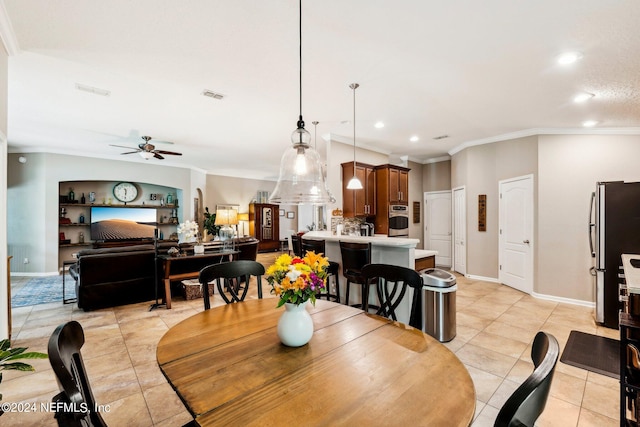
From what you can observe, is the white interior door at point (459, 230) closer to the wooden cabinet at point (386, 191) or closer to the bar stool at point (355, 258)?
the wooden cabinet at point (386, 191)

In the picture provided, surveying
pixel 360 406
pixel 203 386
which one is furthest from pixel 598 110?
pixel 203 386

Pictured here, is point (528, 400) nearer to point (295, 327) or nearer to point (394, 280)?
point (295, 327)

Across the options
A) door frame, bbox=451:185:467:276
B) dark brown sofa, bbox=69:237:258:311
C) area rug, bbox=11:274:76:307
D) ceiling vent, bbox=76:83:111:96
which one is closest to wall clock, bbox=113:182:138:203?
area rug, bbox=11:274:76:307

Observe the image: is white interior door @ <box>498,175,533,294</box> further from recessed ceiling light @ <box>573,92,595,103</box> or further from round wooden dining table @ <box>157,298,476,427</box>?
round wooden dining table @ <box>157,298,476,427</box>

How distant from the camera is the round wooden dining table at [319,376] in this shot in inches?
37.4

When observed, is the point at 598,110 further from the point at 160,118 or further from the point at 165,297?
the point at 165,297

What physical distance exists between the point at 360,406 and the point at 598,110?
5.22 meters

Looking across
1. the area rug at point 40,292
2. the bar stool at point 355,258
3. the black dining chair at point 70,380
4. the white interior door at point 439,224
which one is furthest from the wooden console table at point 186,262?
the white interior door at point 439,224

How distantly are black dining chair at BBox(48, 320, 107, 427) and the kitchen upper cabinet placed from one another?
538 centimetres

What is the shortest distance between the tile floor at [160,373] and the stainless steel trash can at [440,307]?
0.51ft

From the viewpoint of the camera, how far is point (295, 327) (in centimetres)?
141

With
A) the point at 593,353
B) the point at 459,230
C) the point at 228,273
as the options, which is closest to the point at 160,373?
the point at 228,273

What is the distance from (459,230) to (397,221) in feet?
5.52

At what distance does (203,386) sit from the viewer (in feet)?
3.63
